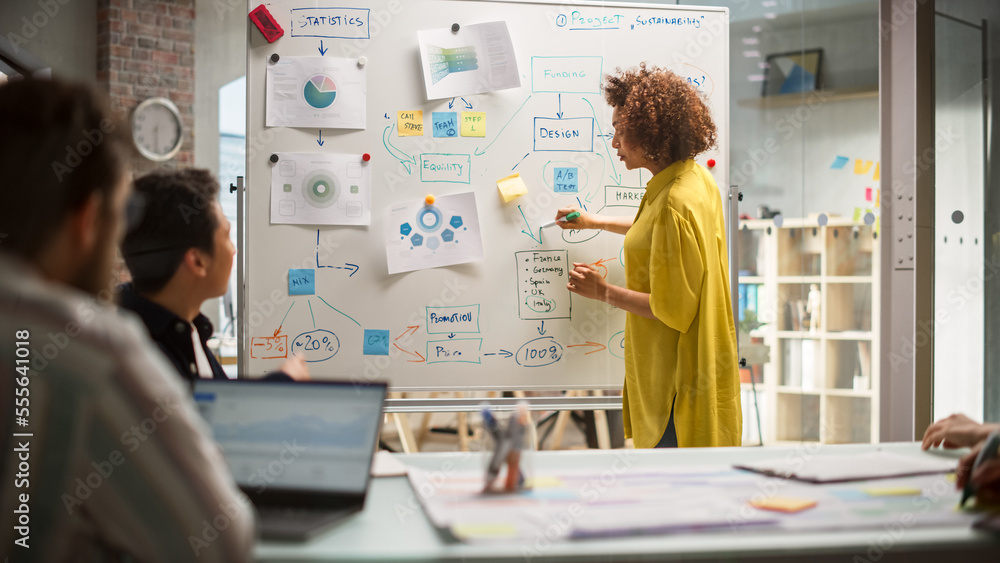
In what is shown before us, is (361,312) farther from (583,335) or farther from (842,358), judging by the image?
(842,358)

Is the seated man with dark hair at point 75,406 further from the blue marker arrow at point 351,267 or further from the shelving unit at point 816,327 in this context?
the shelving unit at point 816,327

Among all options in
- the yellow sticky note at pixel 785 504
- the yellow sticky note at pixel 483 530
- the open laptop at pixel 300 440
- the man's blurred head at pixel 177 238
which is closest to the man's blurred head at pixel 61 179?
the open laptop at pixel 300 440

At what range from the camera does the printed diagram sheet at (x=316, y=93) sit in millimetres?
2191

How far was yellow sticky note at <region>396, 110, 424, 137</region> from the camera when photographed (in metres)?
2.25

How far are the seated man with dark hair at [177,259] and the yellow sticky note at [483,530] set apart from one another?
713 mm

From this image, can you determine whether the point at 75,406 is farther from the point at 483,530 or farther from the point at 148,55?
the point at 148,55

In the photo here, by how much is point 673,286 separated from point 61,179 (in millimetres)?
1486

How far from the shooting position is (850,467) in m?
1.21

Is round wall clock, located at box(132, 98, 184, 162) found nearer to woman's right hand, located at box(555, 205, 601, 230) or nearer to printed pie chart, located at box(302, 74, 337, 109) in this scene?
printed pie chart, located at box(302, 74, 337, 109)

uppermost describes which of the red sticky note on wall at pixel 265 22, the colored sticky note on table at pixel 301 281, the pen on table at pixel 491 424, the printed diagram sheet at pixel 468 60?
the red sticky note on wall at pixel 265 22

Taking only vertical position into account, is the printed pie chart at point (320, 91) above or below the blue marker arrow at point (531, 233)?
above

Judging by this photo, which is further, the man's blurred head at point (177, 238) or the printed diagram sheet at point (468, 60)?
the printed diagram sheet at point (468, 60)

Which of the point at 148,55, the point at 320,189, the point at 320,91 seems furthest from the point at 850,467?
Answer: the point at 148,55

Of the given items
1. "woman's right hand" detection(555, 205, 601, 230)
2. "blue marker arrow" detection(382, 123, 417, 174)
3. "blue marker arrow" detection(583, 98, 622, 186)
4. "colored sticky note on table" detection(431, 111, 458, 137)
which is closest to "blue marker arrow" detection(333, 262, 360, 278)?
"blue marker arrow" detection(382, 123, 417, 174)
